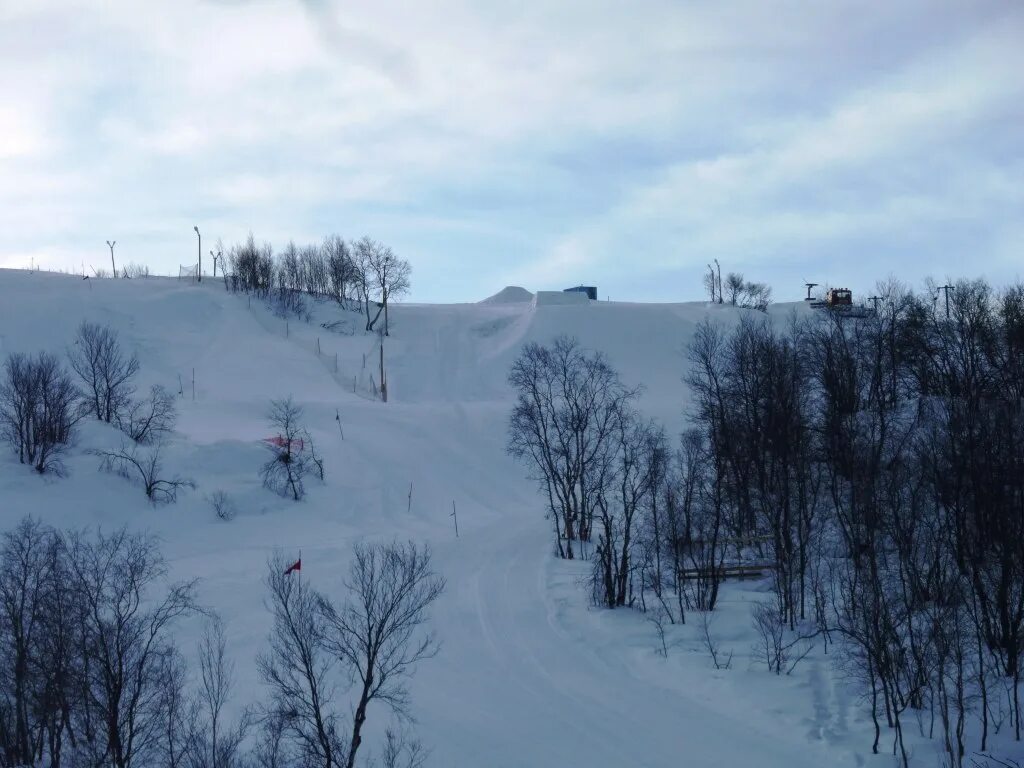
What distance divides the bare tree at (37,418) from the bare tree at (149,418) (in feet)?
9.71

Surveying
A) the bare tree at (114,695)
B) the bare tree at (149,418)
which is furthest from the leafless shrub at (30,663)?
the bare tree at (149,418)

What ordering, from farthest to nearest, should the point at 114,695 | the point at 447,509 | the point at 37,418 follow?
the point at 447,509 → the point at 37,418 → the point at 114,695

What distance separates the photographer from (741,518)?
1448 inches

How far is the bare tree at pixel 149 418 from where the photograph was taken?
149 ft

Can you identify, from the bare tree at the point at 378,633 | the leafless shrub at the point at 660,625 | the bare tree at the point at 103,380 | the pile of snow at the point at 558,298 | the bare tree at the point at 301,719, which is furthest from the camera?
the pile of snow at the point at 558,298

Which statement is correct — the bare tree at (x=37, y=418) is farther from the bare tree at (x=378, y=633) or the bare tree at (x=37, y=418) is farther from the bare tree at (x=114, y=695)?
the bare tree at (x=114, y=695)

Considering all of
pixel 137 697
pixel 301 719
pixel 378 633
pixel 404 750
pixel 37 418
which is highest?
pixel 37 418

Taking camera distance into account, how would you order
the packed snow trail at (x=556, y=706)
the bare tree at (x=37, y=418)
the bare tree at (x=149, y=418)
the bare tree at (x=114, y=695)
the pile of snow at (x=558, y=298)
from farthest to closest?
the pile of snow at (x=558, y=298) → the bare tree at (x=149, y=418) → the bare tree at (x=37, y=418) → the packed snow trail at (x=556, y=706) → the bare tree at (x=114, y=695)

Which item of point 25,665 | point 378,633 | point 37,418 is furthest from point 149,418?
point 378,633

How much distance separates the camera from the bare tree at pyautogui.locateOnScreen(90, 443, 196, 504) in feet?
133

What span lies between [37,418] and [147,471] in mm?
5454

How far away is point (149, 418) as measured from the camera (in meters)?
46.2

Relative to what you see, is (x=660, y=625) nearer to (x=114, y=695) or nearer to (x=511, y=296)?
(x=114, y=695)

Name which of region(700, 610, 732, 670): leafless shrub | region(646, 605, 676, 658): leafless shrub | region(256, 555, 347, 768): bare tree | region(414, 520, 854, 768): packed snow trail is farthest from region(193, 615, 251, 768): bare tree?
region(700, 610, 732, 670): leafless shrub
